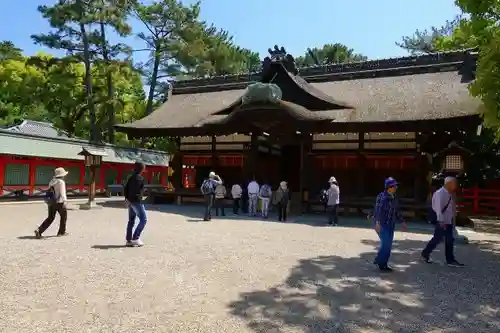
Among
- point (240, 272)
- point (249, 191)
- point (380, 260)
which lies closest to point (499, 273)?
point (380, 260)

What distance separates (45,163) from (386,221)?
21334mm

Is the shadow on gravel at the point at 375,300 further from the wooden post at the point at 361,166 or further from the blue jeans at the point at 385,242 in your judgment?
the wooden post at the point at 361,166

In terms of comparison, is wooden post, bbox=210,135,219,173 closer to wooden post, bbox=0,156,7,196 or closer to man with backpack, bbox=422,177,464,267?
wooden post, bbox=0,156,7,196

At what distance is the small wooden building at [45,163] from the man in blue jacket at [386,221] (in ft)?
59.0

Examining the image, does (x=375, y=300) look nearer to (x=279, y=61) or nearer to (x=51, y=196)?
(x=51, y=196)

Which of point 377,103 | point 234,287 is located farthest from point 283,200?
point 234,287

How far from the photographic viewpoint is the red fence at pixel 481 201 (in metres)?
19.2

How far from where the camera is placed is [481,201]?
785 inches

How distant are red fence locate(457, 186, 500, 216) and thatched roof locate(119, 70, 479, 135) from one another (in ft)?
18.2

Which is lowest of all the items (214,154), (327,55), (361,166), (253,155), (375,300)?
(375,300)

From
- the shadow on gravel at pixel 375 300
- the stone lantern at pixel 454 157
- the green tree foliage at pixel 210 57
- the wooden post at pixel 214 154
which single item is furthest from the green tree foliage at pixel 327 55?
the shadow on gravel at pixel 375 300

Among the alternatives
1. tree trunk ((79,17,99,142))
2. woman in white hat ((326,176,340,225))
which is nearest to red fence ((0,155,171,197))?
tree trunk ((79,17,99,142))

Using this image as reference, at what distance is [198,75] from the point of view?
1380 inches

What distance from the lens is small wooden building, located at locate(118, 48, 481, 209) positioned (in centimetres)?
1599
